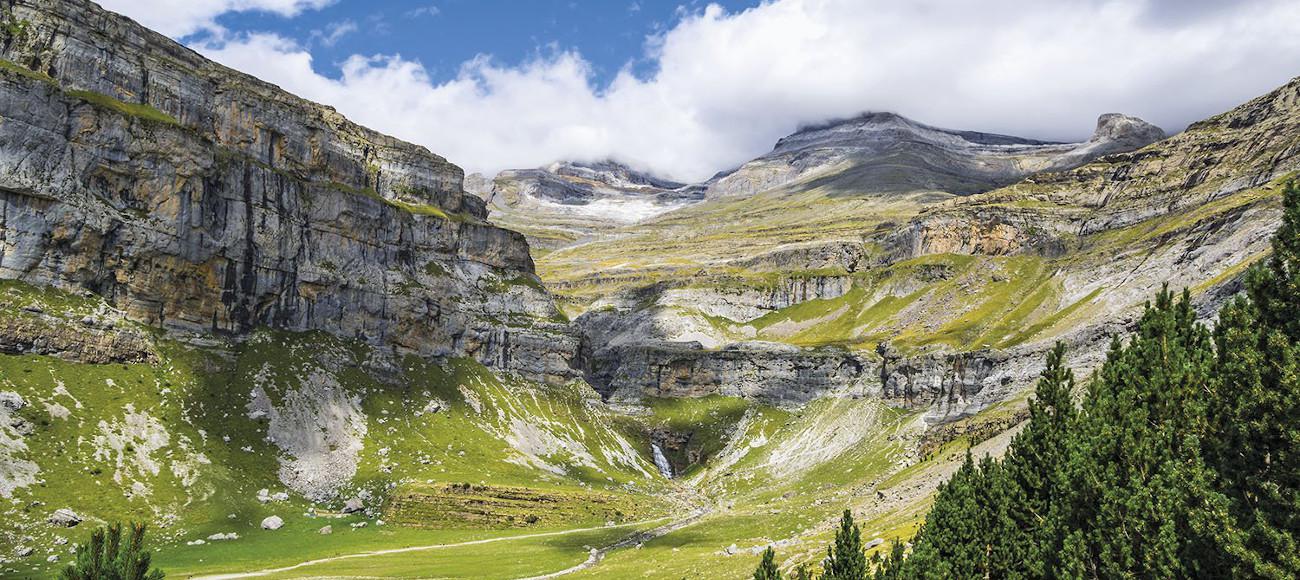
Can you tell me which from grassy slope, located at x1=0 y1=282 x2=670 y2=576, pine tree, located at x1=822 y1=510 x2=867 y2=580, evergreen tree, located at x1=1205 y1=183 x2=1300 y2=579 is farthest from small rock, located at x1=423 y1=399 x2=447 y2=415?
evergreen tree, located at x1=1205 y1=183 x2=1300 y2=579

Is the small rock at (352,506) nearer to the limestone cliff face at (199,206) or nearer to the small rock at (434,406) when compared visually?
the small rock at (434,406)

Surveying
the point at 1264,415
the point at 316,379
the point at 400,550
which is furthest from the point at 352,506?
the point at 1264,415

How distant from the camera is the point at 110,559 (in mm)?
20875

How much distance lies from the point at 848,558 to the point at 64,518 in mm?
93481

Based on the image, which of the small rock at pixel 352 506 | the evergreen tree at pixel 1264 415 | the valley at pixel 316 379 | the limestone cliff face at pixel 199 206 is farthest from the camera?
the small rock at pixel 352 506

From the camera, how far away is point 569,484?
15050 cm

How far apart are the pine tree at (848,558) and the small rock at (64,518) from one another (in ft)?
302

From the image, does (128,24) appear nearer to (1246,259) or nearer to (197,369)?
(197,369)

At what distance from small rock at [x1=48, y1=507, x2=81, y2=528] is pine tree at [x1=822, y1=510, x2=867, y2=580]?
92.1 metres

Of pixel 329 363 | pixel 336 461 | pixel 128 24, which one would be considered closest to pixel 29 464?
pixel 336 461

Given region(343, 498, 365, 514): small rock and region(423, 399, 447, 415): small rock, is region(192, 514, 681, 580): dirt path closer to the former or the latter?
region(343, 498, 365, 514): small rock

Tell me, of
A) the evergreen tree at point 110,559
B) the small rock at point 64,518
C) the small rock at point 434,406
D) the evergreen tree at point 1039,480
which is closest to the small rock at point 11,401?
the small rock at point 64,518

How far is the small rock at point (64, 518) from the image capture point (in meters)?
85.0

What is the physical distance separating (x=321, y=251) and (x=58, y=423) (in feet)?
241
